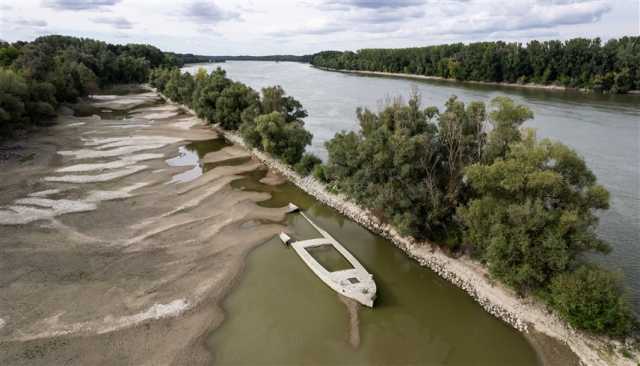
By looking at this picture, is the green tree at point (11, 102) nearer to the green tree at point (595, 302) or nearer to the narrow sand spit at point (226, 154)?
the narrow sand spit at point (226, 154)

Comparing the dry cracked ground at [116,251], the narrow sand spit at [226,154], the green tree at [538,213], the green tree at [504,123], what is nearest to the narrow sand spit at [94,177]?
the dry cracked ground at [116,251]

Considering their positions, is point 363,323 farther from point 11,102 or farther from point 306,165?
point 11,102

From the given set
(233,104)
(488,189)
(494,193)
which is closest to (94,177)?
(233,104)

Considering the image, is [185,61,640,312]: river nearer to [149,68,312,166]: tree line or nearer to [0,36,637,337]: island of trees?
[0,36,637,337]: island of trees

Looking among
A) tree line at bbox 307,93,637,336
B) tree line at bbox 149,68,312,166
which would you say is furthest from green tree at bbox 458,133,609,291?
tree line at bbox 149,68,312,166

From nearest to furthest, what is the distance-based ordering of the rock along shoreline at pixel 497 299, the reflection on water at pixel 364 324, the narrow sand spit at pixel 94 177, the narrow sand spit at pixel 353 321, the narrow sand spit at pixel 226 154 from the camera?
1. the rock along shoreline at pixel 497 299
2. the reflection on water at pixel 364 324
3. the narrow sand spit at pixel 353 321
4. the narrow sand spit at pixel 94 177
5. the narrow sand spit at pixel 226 154

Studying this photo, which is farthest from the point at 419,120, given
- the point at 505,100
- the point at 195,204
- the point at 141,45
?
the point at 141,45
